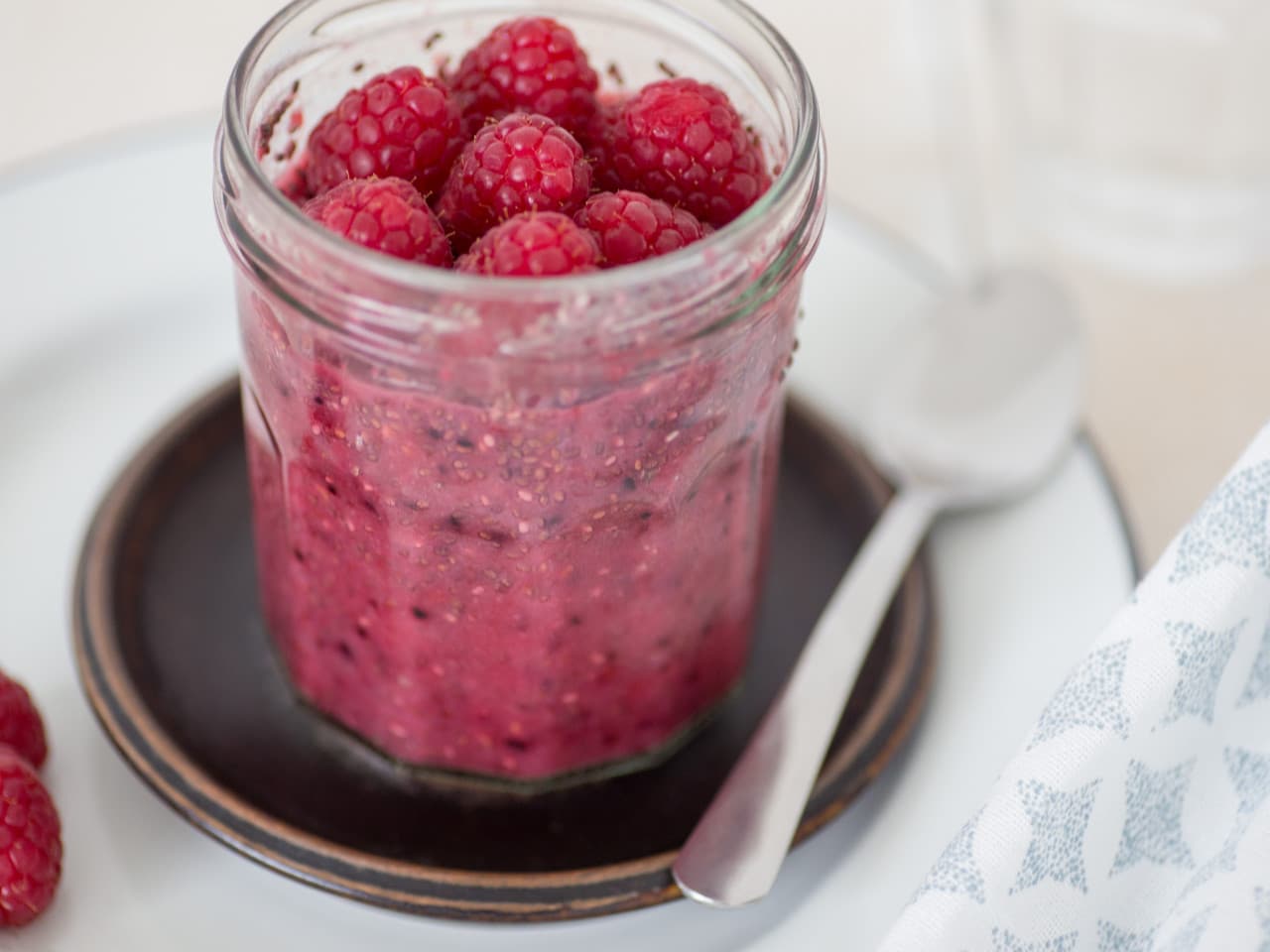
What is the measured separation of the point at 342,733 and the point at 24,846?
0.21m

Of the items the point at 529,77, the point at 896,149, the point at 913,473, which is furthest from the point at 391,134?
the point at 896,149

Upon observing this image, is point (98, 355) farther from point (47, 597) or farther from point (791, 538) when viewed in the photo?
point (791, 538)

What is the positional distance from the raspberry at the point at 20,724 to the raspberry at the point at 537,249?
0.40 meters

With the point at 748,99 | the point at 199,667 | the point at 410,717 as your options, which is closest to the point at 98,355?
the point at 199,667

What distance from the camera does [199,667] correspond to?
3.23 ft

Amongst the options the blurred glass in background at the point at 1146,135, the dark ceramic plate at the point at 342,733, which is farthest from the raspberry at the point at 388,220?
the blurred glass in background at the point at 1146,135

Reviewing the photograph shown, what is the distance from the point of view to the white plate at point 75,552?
0.89 m

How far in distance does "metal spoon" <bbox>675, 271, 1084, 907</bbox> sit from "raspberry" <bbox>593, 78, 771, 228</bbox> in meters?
0.30

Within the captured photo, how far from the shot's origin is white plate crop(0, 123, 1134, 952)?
34.9 inches

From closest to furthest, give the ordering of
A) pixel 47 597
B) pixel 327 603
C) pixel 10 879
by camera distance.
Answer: pixel 10 879
pixel 327 603
pixel 47 597

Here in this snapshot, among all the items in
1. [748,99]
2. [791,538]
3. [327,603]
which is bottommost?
[791,538]

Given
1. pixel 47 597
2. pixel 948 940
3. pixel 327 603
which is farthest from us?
pixel 47 597

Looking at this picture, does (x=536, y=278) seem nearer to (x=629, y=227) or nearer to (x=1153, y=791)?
(x=629, y=227)

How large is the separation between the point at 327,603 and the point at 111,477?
0.82 ft
